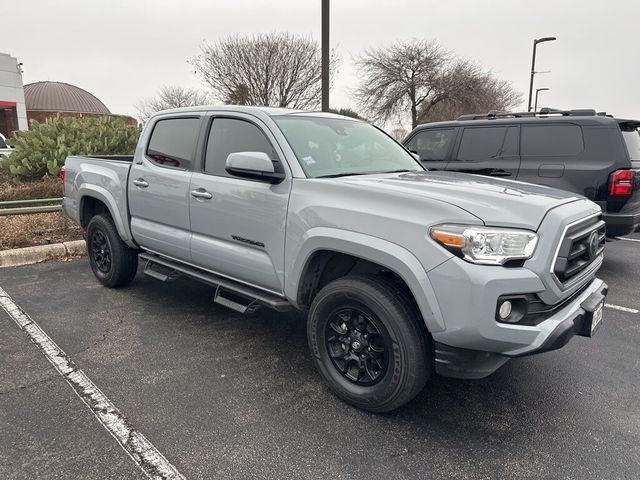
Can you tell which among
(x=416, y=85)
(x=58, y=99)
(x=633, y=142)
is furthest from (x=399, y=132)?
(x=58, y=99)

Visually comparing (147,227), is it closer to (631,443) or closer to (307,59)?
A: (631,443)

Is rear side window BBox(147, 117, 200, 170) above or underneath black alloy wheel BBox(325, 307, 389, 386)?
above

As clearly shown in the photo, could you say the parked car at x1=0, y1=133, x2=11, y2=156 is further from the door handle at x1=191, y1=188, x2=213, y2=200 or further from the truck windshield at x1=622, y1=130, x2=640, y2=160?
the truck windshield at x1=622, y1=130, x2=640, y2=160

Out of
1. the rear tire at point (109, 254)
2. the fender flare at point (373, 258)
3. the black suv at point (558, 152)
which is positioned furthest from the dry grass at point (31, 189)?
the fender flare at point (373, 258)

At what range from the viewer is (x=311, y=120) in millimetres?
3762

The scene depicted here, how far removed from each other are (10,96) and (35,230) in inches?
1141

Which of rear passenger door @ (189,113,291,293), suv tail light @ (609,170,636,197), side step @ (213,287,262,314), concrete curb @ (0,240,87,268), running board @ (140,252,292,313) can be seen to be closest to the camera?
rear passenger door @ (189,113,291,293)

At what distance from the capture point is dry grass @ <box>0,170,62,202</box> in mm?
8586

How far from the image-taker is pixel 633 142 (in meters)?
5.81

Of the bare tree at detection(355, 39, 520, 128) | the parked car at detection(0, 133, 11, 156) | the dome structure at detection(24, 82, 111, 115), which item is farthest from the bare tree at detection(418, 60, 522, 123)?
the dome structure at detection(24, 82, 111, 115)

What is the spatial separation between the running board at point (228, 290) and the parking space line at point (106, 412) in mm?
1022

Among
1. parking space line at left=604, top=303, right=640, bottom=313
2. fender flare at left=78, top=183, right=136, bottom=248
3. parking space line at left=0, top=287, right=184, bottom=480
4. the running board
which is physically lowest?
parking space line at left=604, top=303, right=640, bottom=313

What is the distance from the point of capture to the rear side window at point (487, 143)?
6.52 meters

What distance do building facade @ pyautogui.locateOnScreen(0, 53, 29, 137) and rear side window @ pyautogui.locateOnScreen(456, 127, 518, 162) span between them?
31.1 meters
